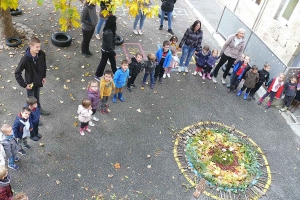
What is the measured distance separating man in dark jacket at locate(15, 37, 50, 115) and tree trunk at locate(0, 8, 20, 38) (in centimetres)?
418

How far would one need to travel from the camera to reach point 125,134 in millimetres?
7180

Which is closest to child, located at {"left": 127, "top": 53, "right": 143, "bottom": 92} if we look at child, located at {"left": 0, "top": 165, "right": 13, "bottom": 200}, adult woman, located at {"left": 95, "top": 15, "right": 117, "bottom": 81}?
adult woman, located at {"left": 95, "top": 15, "right": 117, "bottom": 81}

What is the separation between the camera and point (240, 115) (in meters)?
8.68

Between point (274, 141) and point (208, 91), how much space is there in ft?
8.72

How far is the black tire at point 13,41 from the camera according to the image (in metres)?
9.25

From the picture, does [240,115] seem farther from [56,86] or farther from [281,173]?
[56,86]

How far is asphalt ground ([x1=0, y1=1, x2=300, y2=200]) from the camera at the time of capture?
5.89 meters

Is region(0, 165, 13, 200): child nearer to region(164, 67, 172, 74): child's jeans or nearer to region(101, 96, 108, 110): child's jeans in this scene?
region(101, 96, 108, 110): child's jeans

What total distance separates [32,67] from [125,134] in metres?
2.80

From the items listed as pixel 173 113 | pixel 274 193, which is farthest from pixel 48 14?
pixel 274 193

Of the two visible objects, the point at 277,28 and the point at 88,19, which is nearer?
the point at 88,19

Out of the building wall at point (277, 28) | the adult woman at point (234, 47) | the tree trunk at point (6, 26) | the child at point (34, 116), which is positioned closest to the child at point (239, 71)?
the adult woman at point (234, 47)

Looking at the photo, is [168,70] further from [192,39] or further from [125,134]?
[125,134]

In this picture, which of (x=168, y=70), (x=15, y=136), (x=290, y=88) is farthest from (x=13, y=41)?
(x=290, y=88)
